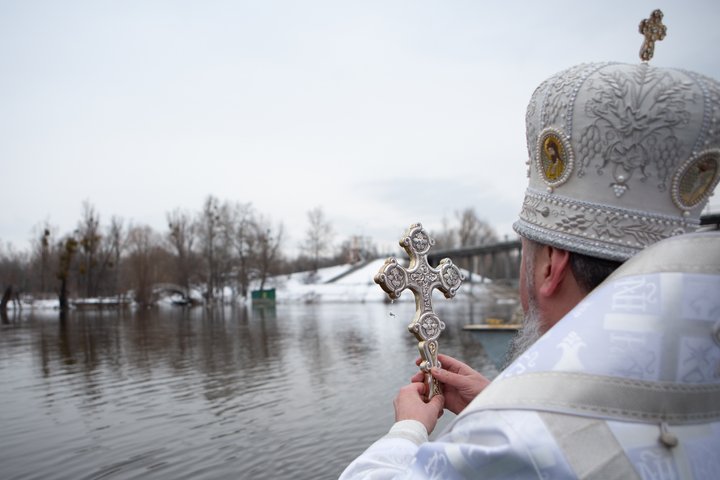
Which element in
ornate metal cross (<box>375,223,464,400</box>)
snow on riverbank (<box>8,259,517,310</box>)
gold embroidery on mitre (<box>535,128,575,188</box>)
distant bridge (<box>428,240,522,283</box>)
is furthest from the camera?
distant bridge (<box>428,240,522,283</box>)

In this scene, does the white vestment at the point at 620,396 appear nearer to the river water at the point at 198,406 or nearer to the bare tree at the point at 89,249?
the river water at the point at 198,406

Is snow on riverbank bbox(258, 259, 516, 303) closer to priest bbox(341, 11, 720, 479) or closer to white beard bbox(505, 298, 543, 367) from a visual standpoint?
white beard bbox(505, 298, 543, 367)

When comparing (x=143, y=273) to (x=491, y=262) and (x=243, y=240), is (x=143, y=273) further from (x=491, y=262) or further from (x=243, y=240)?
(x=491, y=262)

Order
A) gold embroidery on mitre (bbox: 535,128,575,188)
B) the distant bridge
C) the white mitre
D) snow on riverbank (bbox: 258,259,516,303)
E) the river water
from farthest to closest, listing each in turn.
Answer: the distant bridge → snow on riverbank (bbox: 258,259,516,303) → the river water → gold embroidery on mitre (bbox: 535,128,575,188) → the white mitre

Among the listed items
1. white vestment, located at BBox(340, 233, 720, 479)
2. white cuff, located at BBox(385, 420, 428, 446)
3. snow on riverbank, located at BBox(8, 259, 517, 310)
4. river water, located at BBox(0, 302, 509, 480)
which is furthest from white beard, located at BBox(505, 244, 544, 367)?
snow on riverbank, located at BBox(8, 259, 517, 310)

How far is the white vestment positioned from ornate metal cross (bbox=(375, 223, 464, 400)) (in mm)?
860

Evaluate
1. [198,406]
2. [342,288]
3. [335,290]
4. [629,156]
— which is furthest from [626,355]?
[342,288]

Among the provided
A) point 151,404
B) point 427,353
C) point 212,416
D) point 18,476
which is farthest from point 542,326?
point 151,404

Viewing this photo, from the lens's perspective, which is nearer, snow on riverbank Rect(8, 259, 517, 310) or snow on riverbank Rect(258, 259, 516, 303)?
snow on riverbank Rect(8, 259, 517, 310)

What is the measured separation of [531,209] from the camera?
6.18ft

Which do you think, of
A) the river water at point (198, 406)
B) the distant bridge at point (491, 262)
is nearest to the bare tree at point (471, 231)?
the distant bridge at point (491, 262)

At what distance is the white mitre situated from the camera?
5.34ft

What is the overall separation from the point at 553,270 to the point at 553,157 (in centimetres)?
36

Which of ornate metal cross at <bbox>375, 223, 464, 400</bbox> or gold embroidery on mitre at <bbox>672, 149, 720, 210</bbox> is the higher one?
gold embroidery on mitre at <bbox>672, 149, 720, 210</bbox>
